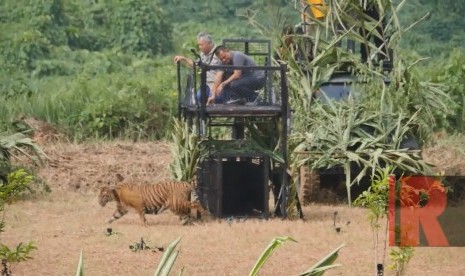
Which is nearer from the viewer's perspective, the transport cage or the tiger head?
the tiger head

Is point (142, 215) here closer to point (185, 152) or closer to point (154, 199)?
point (154, 199)

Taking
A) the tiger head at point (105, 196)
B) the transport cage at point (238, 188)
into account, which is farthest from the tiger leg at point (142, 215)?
the transport cage at point (238, 188)

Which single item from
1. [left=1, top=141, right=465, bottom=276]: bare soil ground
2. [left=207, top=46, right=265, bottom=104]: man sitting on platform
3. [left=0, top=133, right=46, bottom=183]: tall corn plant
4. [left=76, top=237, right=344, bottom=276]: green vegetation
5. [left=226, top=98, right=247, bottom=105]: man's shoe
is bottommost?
[left=1, top=141, right=465, bottom=276]: bare soil ground

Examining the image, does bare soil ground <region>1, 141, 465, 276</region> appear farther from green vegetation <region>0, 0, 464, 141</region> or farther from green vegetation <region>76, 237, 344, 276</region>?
green vegetation <region>76, 237, 344, 276</region>

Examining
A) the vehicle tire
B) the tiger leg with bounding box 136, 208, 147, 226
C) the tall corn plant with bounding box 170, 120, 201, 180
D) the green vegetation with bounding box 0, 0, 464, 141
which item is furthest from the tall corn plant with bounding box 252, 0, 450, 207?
the tiger leg with bounding box 136, 208, 147, 226

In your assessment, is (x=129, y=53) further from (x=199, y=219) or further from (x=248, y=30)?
(x=199, y=219)

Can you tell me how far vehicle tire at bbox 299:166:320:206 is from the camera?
1541 cm

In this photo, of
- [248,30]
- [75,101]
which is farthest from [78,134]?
→ [248,30]

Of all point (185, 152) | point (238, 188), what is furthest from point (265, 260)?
point (185, 152)

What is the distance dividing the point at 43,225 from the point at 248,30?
683 inches

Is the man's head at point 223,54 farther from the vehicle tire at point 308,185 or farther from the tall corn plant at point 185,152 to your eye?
the vehicle tire at point 308,185

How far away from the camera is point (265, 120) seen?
586 inches

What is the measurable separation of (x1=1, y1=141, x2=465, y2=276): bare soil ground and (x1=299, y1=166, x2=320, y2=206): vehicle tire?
0.12m

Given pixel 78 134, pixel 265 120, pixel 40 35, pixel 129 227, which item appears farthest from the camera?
pixel 40 35
